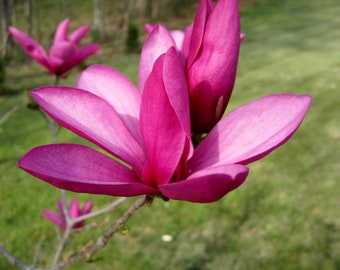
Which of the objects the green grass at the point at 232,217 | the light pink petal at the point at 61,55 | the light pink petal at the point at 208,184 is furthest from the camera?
the green grass at the point at 232,217

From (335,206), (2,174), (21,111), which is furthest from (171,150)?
(21,111)

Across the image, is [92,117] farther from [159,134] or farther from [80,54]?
[80,54]

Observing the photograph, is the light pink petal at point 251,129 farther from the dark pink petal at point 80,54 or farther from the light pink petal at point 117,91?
the dark pink petal at point 80,54

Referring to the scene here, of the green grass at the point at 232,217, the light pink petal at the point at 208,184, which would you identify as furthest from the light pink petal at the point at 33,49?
the light pink petal at the point at 208,184

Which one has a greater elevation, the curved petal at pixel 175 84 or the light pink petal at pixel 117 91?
the curved petal at pixel 175 84

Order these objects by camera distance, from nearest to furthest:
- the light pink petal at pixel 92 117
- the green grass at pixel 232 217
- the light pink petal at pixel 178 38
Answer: the light pink petal at pixel 92 117, the light pink petal at pixel 178 38, the green grass at pixel 232 217

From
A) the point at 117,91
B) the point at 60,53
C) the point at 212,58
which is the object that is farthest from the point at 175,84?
the point at 60,53

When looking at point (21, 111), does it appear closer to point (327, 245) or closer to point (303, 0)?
point (327, 245)
